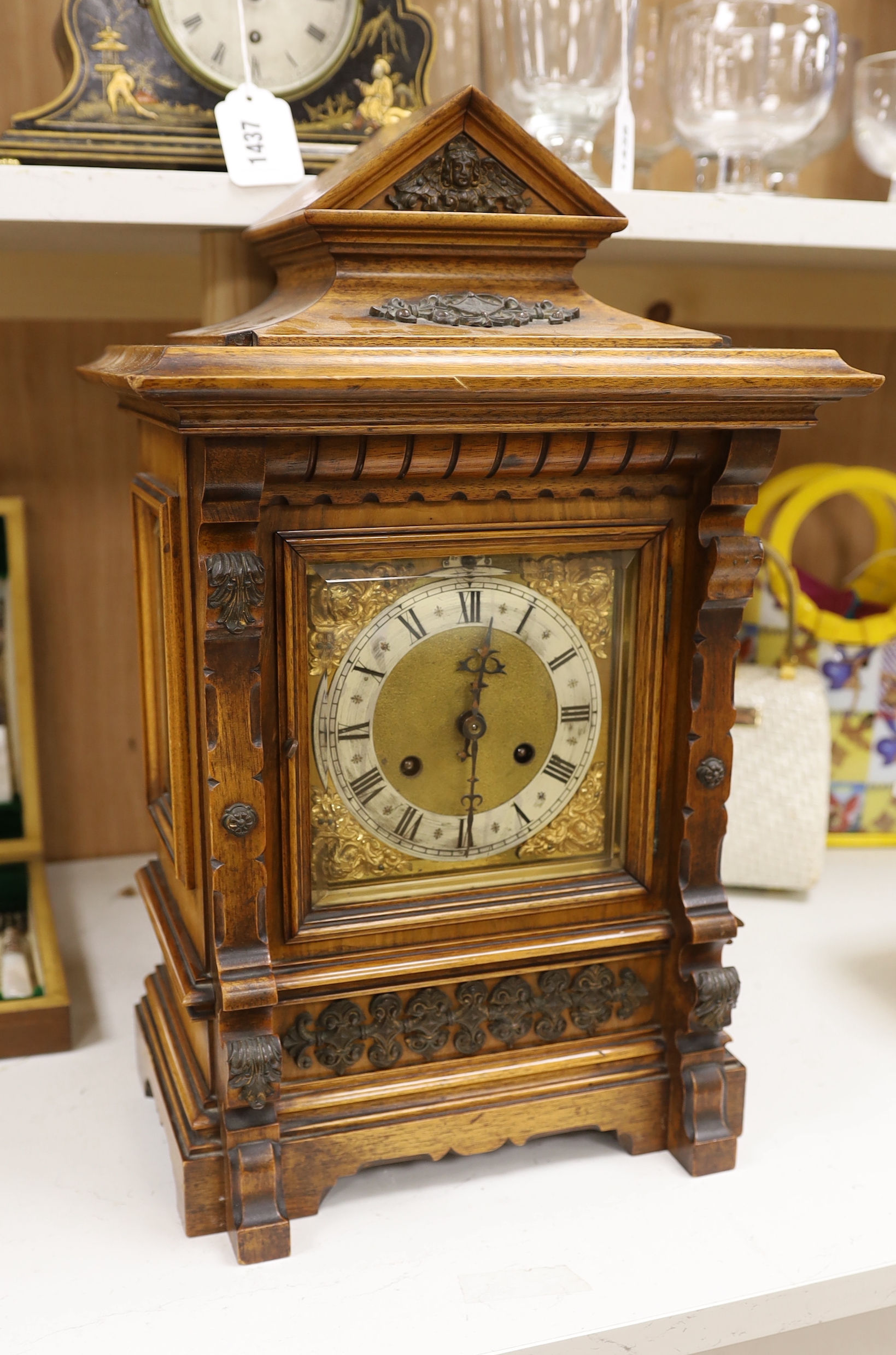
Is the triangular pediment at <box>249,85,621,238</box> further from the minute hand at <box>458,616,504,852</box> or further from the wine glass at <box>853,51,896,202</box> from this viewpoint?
the wine glass at <box>853,51,896,202</box>

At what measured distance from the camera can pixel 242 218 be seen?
85 centimetres

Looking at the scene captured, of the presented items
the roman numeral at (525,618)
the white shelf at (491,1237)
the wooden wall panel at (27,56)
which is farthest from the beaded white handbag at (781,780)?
the wooden wall panel at (27,56)

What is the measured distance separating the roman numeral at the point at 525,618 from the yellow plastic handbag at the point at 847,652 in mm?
555

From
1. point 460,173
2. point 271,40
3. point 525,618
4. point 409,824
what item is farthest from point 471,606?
point 271,40

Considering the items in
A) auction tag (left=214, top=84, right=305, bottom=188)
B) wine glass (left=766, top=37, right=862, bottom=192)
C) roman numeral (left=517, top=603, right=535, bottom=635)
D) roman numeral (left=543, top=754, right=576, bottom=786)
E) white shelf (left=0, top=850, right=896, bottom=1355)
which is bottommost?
white shelf (left=0, top=850, right=896, bottom=1355)

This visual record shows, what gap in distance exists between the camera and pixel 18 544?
1.12 metres

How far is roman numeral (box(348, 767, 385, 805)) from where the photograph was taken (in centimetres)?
73

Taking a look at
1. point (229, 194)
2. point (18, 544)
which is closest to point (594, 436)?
point (229, 194)

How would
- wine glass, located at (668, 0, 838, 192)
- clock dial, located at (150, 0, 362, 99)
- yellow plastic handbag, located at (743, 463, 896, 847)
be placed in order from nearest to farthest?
clock dial, located at (150, 0, 362, 99), wine glass, located at (668, 0, 838, 192), yellow plastic handbag, located at (743, 463, 896, 847)

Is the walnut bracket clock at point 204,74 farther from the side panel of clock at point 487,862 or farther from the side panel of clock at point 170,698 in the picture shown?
the side panel of clock at point 487,862

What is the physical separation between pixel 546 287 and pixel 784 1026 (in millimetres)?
610

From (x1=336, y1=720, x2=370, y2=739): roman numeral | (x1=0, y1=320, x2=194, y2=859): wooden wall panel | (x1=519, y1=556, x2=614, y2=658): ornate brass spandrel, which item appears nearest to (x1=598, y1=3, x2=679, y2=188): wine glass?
(x1=0, y1=320, x2=194, y2=859): wooden wall panel

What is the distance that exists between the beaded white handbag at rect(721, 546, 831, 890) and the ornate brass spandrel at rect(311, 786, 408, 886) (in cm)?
51

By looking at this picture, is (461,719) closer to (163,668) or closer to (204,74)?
(163,668)
